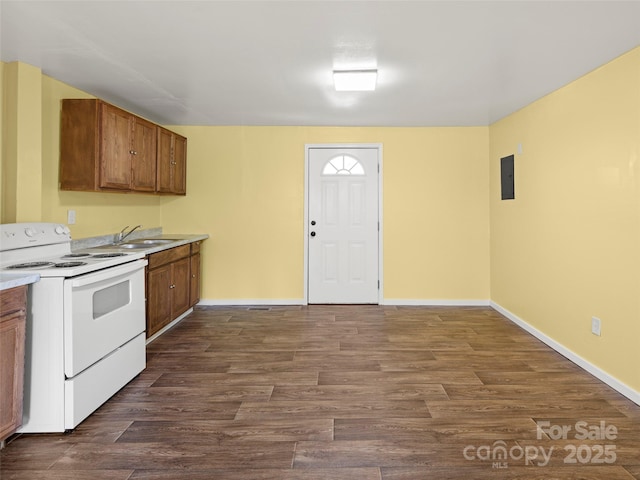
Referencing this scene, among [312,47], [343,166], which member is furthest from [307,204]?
[312,47]

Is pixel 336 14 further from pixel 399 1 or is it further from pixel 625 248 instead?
pixel 625 248

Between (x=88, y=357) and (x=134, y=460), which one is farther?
(x=88, y=357)

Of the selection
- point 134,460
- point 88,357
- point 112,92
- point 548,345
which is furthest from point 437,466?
point 112,92

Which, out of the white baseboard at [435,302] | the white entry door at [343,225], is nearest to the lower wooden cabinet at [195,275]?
the white entry door at [343,225]

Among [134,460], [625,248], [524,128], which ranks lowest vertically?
[134,460]

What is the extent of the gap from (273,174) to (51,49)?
2859 millimetres

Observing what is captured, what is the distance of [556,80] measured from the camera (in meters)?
3.36

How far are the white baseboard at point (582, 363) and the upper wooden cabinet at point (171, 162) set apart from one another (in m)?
4.08

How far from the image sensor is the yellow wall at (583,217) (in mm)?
2752

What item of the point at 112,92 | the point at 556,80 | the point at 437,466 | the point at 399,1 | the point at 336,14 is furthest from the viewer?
the point at 112,92

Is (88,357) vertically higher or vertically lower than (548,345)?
higher

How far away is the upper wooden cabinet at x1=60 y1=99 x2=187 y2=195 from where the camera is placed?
11.0 feet

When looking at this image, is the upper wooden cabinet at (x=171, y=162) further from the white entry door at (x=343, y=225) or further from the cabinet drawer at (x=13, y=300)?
the cabinet drawer at (x=13, y=300)

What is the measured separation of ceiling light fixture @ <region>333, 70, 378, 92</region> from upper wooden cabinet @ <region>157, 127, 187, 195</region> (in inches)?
81.9
